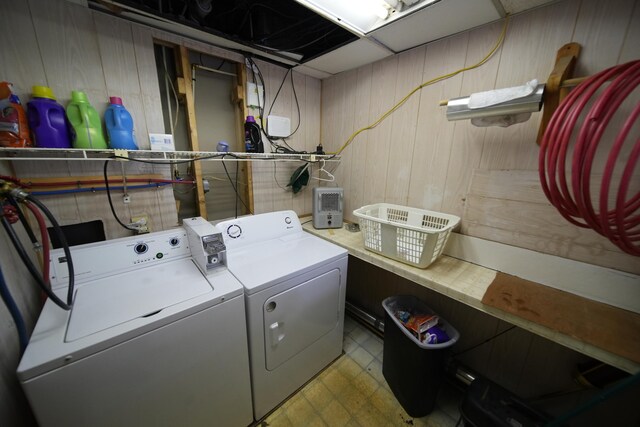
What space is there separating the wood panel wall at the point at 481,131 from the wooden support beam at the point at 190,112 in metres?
1.22

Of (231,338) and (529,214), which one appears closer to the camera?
(231,338)

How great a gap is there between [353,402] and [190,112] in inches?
86.6

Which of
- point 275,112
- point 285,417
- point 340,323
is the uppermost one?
point 275,112

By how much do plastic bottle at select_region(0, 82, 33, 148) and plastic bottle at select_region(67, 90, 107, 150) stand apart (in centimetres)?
16

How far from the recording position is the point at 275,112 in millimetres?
1949

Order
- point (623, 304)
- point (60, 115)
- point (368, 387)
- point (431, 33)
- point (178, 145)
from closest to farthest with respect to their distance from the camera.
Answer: point (623, 304), point (60, 115), point (431, 33), point (368, 387), point (178, 145)

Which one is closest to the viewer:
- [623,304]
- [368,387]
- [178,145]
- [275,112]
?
[623,304]

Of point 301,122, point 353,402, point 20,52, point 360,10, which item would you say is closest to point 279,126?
point 301,122

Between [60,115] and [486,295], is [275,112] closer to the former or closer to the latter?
[60,115]

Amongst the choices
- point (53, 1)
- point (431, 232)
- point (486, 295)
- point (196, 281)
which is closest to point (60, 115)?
point (53, 1)

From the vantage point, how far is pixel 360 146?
6.41ft

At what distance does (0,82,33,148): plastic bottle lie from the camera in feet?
3.08

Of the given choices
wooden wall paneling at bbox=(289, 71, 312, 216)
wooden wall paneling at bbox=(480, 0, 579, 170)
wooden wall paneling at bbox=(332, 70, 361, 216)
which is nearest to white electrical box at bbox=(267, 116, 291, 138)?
wooden wall paneling at bbox=(289, 71, 312, 216)

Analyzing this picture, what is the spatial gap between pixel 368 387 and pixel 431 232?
1190mm
